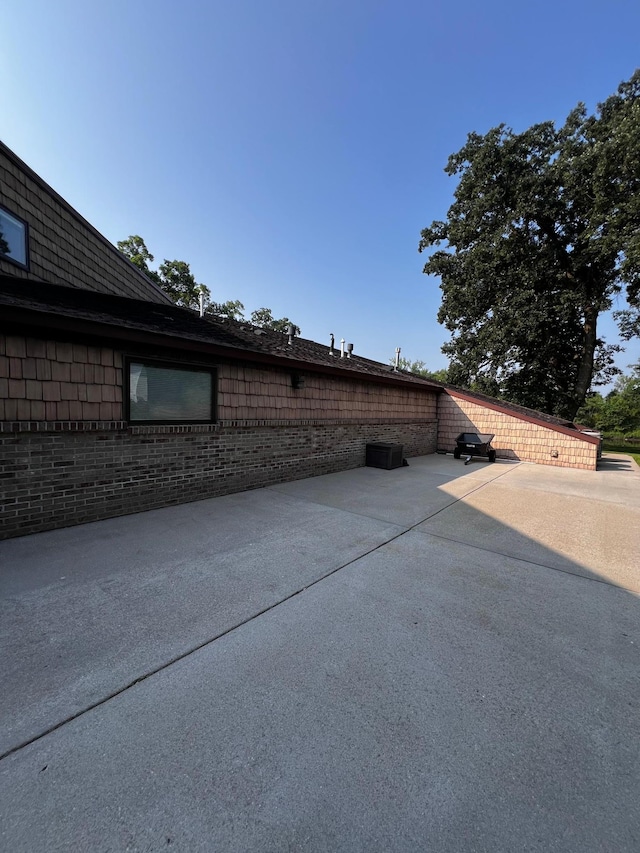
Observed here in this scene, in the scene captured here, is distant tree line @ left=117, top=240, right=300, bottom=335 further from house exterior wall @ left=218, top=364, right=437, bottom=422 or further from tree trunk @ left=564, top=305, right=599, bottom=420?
tree trunk @ left=564, top=305, right=599, bottom=420

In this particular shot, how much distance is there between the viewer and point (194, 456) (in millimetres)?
5652

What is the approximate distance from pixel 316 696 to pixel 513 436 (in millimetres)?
12034

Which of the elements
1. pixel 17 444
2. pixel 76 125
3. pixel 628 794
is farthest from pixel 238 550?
pixel 76 125

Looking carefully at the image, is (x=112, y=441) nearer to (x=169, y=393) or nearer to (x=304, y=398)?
(x=169, y=393)

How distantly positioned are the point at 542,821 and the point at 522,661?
971mm

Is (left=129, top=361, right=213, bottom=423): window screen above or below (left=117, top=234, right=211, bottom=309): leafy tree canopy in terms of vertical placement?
below

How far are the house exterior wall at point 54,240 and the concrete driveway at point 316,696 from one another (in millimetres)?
6194

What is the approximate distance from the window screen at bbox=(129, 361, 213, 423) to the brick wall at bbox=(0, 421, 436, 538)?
0.23 metres

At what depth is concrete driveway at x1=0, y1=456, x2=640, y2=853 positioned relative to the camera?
128cm

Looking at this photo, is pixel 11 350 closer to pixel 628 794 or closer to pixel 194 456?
pixel 194 456

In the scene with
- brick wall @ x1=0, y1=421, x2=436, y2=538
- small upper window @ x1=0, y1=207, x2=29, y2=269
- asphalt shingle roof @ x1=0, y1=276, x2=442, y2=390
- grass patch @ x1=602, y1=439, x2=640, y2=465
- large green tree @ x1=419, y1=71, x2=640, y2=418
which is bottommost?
grass patch @ x1=602, y1=439, x2=640, y2=465

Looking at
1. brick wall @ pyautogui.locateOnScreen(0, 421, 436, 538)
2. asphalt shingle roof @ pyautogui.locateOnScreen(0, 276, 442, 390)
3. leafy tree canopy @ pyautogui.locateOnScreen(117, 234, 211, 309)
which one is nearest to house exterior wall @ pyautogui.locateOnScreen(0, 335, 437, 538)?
brick wall @ pyautogui.locateOnScreen(0, 421, 436, 538)

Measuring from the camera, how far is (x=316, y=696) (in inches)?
73.1

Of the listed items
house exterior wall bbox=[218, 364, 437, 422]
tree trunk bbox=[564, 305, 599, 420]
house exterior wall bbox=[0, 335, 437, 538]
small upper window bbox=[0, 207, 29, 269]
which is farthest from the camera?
tree trunk bbox=[564, 305, 599, 420]
